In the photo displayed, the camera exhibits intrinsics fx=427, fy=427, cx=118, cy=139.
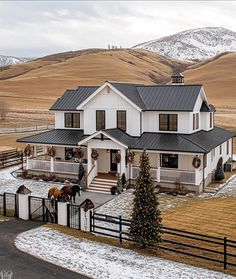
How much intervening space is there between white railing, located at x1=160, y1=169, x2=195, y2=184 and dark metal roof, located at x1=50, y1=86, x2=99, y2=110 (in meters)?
10.9

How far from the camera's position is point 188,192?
29734 millimetres

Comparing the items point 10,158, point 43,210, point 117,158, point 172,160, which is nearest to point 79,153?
point 117,158

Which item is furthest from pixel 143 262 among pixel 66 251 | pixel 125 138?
pixel 125 138

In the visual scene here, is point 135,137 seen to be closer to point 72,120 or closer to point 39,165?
point 72,120

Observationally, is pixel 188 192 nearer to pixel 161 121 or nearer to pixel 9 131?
pixel 161 121

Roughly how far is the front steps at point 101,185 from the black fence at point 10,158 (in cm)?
1080

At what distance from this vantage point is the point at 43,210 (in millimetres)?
21969

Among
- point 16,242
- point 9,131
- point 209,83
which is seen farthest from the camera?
point 209,83

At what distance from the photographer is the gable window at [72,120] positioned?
37.6 m

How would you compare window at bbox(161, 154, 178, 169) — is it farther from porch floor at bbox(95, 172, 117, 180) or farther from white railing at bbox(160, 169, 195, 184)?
porch floor at bbox(95, 172, 117, 180)

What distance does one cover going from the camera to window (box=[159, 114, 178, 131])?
109 ft

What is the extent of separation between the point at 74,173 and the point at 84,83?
131560 millimetres

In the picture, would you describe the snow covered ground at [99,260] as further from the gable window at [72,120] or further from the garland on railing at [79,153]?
the gable window at [72,120]

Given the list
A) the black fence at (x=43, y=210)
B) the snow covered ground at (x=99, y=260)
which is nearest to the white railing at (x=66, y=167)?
the black fence at (x=43, y=210)
